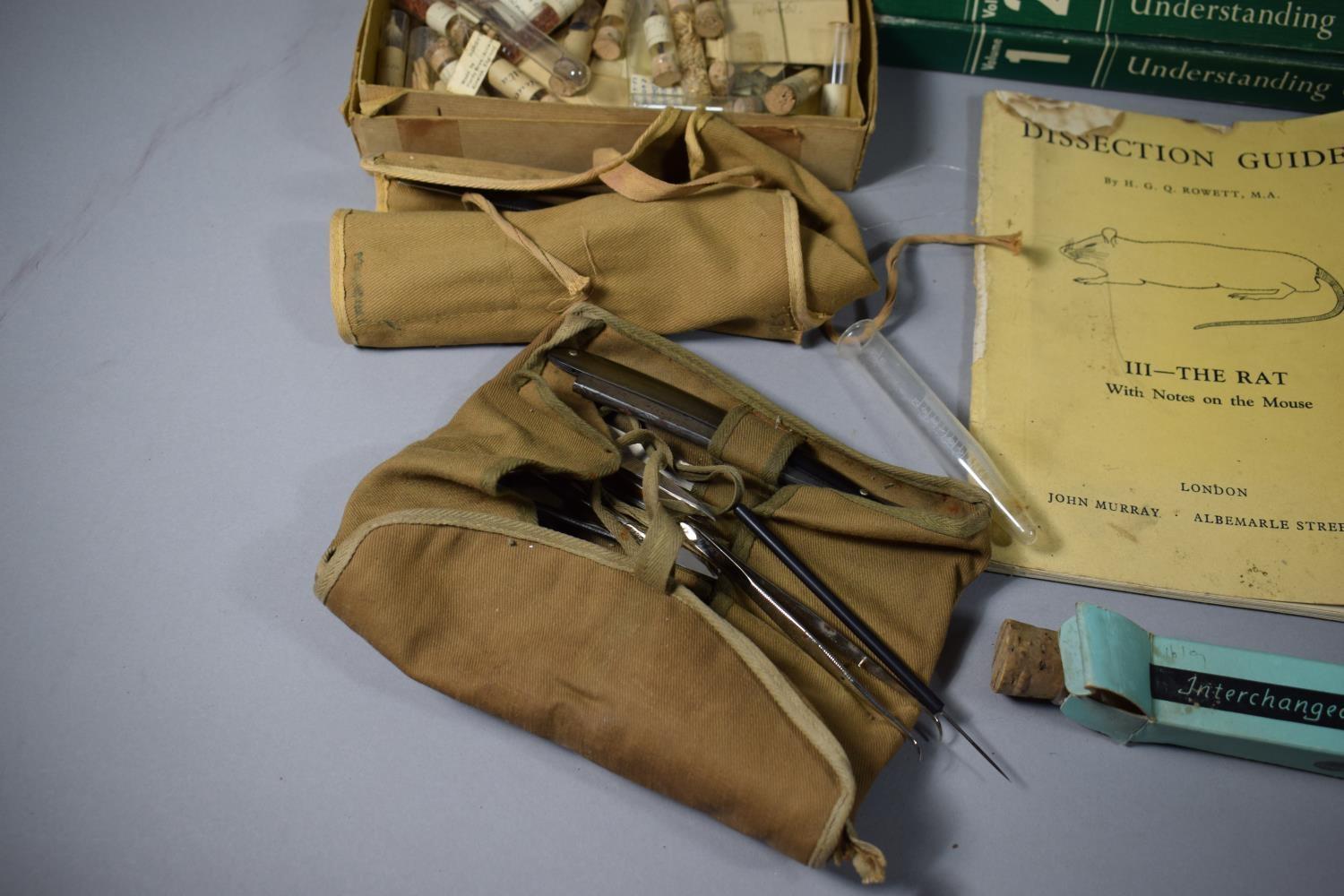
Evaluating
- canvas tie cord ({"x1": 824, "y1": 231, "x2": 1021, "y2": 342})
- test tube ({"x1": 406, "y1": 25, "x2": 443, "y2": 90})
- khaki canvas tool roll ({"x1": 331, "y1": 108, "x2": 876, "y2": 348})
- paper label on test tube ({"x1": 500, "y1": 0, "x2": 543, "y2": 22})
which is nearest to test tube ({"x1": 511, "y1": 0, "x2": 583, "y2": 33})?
paper label on test tube ({"x1": 500, "y1": 0, "x2": 543, "y2": 22})

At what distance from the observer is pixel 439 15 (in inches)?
47.9

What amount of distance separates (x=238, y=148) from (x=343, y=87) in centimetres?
15

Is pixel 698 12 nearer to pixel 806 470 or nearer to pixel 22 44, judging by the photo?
pixel 806 470

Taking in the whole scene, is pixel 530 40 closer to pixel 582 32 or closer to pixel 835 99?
pixel 582 32

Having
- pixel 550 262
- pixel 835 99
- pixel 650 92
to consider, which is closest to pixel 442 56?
pixel 650 92

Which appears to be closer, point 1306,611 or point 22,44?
point 1306,611

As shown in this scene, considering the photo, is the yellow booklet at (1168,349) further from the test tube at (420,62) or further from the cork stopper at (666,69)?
the test tube at (420,62)

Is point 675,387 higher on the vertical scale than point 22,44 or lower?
lower

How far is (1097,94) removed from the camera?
1.33m

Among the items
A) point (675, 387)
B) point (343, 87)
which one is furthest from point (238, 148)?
point (675, 387)

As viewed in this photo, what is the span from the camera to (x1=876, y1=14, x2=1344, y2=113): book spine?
4.16ft

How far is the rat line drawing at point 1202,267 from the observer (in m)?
1.16

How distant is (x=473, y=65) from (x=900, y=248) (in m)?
0.53

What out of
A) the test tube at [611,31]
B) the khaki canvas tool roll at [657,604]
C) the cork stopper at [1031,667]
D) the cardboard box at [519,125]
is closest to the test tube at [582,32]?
the test tube at [611,31]
